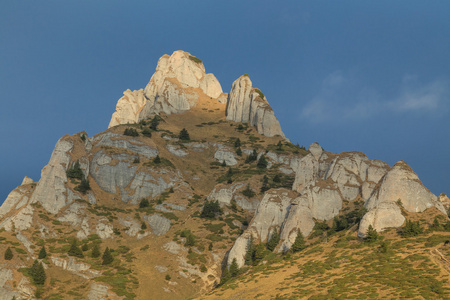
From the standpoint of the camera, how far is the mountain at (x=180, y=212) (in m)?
79.1

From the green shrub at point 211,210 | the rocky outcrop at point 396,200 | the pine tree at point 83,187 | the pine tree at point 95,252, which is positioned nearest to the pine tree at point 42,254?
the pine tree at point 95,252

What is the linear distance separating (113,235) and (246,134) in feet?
254

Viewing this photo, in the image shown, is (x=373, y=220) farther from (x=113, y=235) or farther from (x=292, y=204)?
(x=113, y=235)

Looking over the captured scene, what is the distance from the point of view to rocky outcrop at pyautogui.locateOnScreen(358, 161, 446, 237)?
2943 inches

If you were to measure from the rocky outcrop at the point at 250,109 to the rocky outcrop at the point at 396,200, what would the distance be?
8236cm

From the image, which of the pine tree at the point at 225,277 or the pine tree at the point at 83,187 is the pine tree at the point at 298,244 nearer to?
the pine tree at the point at 225,277

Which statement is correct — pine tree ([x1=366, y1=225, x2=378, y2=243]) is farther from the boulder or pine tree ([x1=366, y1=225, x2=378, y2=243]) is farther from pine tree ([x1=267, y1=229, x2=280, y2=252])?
pine tree ([x1=267, y1=229, x2=280, y2=252])

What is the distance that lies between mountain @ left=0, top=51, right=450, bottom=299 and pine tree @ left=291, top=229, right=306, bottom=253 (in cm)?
25

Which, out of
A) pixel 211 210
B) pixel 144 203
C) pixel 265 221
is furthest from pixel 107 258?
pixel 265 221

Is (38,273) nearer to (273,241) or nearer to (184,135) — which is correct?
(273,241)

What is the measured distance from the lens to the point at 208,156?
15038 cm

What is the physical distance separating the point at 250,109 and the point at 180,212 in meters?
73.1

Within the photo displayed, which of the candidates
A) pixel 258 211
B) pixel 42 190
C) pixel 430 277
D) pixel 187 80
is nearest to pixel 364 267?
pixel 430 277

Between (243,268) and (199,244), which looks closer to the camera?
(243,268)
